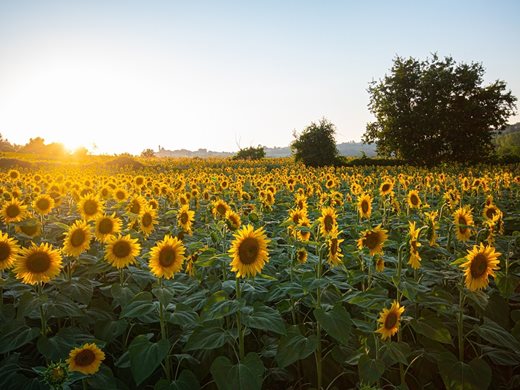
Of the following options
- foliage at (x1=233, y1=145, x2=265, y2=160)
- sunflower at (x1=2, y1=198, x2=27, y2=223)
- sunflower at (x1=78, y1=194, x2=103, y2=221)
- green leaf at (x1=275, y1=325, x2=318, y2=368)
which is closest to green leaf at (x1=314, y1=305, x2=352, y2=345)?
green leaf at (x1=275, y1=325, x2=318, y2=368)

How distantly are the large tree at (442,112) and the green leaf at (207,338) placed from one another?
3300cm

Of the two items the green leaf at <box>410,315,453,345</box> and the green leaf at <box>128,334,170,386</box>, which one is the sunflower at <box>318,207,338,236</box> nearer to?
the green leaf at <box>410,315,453,345</box>

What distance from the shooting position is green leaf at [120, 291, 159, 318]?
8.98ft

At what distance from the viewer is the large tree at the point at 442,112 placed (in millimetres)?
32406

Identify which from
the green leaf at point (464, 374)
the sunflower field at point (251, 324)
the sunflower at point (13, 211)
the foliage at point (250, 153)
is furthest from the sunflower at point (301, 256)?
the foliage at point (250, 153)

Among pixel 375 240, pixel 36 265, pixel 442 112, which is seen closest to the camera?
pixel 36 265

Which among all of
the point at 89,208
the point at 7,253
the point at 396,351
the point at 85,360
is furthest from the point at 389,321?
the point at 89,208

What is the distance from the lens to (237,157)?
4781 centimetres

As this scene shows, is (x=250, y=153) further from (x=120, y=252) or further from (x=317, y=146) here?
(x=120, y=252)

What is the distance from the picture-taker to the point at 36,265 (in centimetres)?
302

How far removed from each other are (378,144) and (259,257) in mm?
35401

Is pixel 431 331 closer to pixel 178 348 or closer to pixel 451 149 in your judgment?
pixel 178 348

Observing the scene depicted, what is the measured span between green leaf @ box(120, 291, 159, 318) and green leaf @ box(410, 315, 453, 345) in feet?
6.19

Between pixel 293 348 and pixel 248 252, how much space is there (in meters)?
0.72
